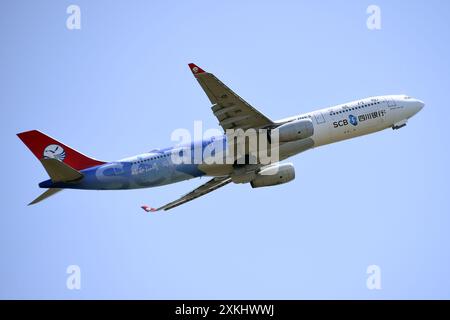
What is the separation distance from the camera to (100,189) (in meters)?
58.3

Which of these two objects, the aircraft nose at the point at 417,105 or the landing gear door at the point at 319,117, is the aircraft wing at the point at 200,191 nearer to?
the landing gear door at the point at 319,117

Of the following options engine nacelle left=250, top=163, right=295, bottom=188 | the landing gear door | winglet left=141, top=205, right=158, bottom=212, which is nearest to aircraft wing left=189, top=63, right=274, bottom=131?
the landing gear door

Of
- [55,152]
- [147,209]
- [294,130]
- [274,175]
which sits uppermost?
[294,130]

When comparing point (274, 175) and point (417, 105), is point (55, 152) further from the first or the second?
point (417, 105)

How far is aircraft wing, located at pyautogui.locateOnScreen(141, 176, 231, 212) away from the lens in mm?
66150

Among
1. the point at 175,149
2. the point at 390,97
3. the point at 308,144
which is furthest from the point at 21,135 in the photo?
the point at 390,97

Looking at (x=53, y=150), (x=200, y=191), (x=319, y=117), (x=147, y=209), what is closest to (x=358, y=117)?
(x=319, y=117)

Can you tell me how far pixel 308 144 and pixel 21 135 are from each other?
73.2ft

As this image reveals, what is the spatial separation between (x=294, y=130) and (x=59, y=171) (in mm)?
17934

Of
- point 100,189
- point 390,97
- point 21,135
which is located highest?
point 390,97

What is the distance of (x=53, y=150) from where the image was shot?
5894 cm

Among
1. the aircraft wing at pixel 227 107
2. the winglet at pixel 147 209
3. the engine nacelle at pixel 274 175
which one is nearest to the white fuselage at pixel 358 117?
the aircraft wing at pixel 227 107

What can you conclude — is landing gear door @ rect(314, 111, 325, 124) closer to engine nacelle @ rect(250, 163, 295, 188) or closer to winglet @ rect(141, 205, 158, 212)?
engine nacelle @ rect(250, 163, 295, 188)

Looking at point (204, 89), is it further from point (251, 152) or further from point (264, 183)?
point (264, 183)
